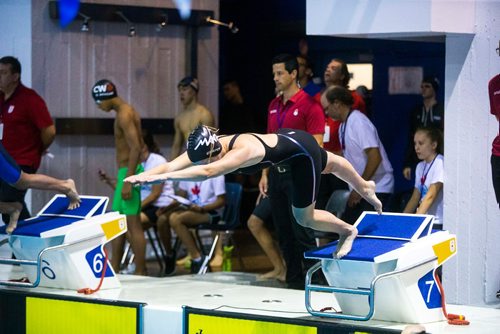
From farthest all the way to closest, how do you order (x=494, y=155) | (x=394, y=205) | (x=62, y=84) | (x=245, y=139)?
(x=62, y=84) < (x=394, y=205) < (x=494, y=155) < (x=245, y=139)

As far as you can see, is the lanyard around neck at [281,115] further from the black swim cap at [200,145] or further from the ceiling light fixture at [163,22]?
the ceiling light fixture at [163,22]

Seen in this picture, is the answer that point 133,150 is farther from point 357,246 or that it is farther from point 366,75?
point 366,75

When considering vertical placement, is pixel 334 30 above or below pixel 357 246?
above

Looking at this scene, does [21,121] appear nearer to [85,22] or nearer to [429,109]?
[85,22]

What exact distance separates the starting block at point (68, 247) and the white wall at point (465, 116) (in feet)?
6.84

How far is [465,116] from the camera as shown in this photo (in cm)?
729

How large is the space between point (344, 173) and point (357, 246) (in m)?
0.50

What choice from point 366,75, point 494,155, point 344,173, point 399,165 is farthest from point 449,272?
point 366,75

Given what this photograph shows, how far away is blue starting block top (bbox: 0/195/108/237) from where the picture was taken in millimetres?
7086

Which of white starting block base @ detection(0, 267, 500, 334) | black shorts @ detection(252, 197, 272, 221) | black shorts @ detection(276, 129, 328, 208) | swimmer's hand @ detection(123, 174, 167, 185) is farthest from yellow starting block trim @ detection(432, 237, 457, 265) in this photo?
black shorts @ detection(252, 197, 272, 221)

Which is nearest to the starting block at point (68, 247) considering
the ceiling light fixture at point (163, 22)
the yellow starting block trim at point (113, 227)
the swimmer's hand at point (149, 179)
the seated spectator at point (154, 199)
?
the yellow starting block trim at point (113, 227)

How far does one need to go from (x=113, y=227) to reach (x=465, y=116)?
2.39 meters

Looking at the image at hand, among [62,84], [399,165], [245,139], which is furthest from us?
[399,165]

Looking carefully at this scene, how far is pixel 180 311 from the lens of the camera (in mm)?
6219
